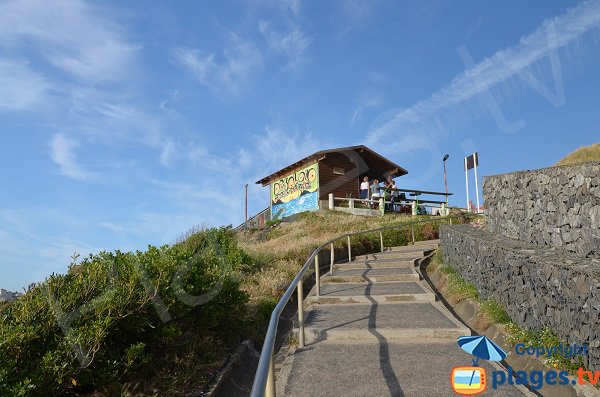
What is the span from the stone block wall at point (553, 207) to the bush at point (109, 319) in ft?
19.3

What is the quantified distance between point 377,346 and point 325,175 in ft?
79.2

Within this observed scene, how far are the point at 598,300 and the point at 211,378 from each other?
16.6 ft

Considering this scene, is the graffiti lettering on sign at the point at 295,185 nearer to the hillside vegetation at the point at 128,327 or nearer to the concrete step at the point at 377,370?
the hillside vegetation at the point at 128,327

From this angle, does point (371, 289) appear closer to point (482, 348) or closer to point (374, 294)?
point (374, 294)

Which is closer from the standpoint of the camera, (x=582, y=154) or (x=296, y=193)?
(x=582, y=154)

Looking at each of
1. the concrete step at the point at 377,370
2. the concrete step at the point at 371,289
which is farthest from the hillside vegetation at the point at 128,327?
the concrete step at the point at 371,289

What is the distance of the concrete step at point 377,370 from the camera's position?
16.6 feet

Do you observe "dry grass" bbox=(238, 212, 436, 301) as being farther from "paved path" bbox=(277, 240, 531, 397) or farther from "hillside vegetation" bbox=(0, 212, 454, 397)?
"hillside vegetation" bbox=(0, 212, 454, 397)

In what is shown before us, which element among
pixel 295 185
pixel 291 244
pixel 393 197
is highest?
pixel 295 185

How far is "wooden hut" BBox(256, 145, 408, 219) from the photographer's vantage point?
30188mm

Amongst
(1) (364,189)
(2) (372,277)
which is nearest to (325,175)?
(1) (364,189)

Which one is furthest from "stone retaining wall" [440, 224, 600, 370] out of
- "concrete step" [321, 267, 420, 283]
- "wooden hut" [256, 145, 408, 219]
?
"wooden hut" [256, 145, 408, 219]

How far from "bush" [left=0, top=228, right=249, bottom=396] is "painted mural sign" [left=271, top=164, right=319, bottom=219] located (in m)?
22.0

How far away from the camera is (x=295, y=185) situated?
32781 mm
